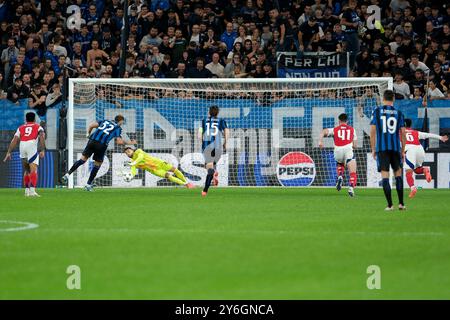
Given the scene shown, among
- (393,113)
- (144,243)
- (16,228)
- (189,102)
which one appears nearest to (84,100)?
(189,102)

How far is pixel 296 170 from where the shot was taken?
2661 centimetres

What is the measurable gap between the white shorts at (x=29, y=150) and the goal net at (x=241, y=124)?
4015mm

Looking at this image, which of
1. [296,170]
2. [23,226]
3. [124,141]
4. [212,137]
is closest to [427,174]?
[296,170]

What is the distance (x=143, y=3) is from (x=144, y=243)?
2037 cm

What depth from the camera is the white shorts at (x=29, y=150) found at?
2219 centimetres

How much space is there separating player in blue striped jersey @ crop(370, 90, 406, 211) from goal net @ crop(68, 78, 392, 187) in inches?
379

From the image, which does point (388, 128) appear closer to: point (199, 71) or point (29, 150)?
point (29, 150)

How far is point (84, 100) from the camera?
26.8 metres

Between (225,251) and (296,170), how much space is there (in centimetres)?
1656

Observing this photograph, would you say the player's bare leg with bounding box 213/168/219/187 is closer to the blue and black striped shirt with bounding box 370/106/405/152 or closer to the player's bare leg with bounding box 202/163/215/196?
the player's bare leg with bounding box 202/163/215/196

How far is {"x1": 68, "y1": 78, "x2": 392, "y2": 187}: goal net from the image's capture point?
2643 cm

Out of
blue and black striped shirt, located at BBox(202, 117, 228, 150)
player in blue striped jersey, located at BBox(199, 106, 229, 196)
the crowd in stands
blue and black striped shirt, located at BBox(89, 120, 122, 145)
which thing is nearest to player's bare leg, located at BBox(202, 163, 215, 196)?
player in blue striped jersey, located at BBox(199, 106, 229, 196)

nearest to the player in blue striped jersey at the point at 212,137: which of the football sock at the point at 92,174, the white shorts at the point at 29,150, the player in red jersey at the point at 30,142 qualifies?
the football sock at the point at 92,174

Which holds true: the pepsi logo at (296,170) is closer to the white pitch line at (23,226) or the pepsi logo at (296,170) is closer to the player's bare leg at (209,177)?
the player's bare leg at (209,177)
